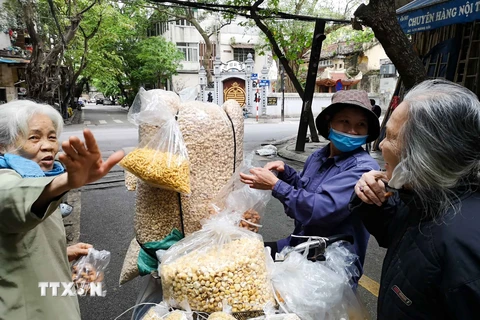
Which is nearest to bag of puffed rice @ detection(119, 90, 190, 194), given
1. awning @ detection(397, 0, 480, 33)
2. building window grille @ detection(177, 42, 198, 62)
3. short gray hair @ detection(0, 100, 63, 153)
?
short gray hair @ detection(0, 100, 63, 153)

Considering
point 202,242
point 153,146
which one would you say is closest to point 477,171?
point 202,242

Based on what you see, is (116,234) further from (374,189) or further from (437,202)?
(437,202)

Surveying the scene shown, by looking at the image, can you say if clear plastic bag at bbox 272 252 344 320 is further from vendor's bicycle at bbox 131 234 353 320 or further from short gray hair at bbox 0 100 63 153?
short gray hair at bbox 0 100 63 153

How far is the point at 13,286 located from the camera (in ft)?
3.59

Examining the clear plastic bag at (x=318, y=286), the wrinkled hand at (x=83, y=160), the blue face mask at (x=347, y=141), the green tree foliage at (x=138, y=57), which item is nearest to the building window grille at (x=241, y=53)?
the green tree foliage at (x=138, y=57)

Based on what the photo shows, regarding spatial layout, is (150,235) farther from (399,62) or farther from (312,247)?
(399,62)

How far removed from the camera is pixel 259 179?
144 centimetres

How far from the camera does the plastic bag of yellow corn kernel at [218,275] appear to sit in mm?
1139

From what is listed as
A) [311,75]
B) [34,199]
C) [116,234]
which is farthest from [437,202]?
[311,75]

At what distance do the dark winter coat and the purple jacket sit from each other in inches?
11.1

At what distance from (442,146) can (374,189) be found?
0.30 meters

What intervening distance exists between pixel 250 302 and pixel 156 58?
2658 centimetres

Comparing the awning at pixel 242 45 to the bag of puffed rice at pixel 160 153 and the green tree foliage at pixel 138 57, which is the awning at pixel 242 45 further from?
the bag of puffed rice at pixel 160 153

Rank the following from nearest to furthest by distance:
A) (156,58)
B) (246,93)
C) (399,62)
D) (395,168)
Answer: (395,168)
(399,62)
(246,93)
(156,58)
